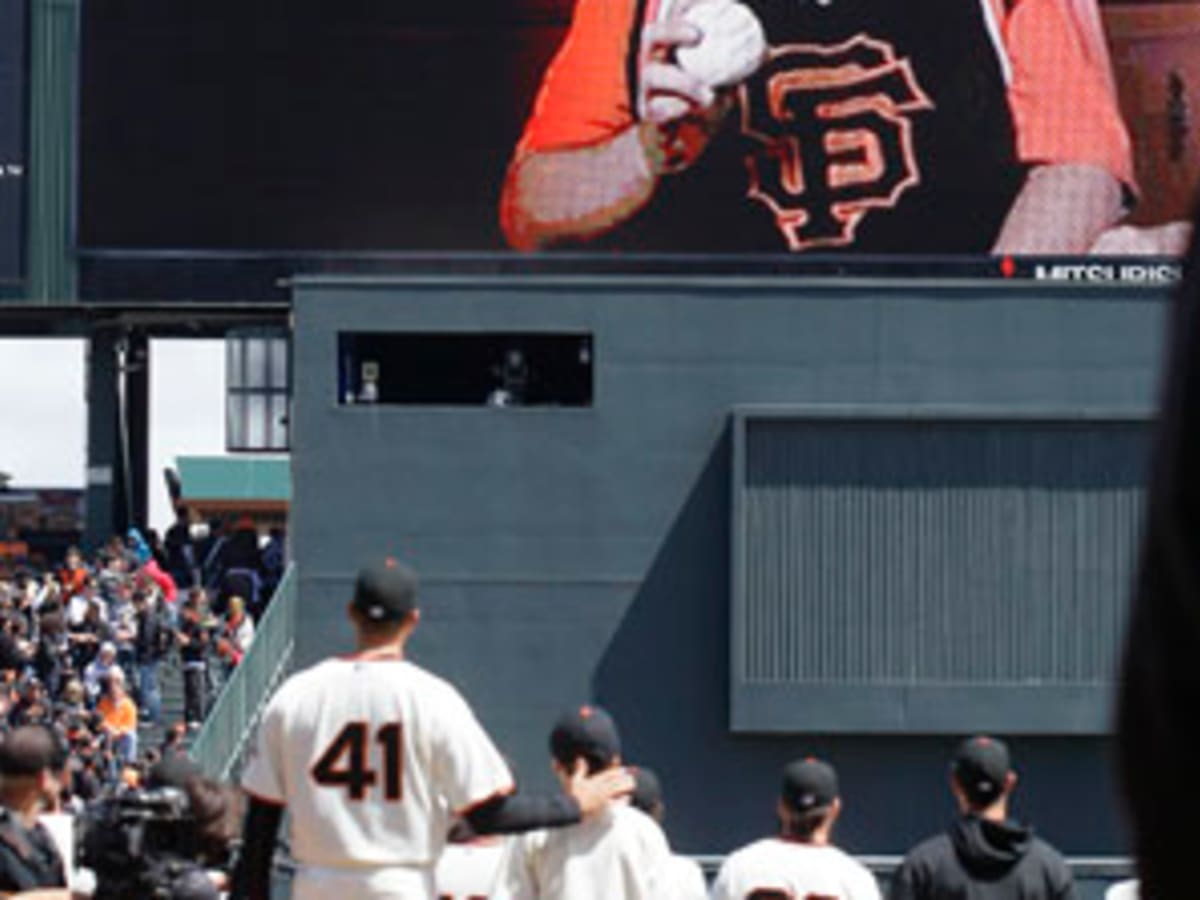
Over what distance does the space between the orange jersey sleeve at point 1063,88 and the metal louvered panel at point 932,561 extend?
3491 mm

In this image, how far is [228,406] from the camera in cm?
3731

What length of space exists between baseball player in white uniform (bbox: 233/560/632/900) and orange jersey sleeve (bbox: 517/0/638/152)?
63.4ft

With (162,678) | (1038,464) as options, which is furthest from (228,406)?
(1038,464)

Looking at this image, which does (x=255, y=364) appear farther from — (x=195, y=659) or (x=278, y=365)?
(x=195, y=659)

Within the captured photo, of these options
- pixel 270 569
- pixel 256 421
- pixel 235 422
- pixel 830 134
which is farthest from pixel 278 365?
pixel 830 134

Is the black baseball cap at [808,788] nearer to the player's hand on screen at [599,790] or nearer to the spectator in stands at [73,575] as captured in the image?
the player's hand on screen at [599,790]

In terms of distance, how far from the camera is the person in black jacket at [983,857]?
7.65 m

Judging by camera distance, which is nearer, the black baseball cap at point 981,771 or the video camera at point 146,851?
the video camera at point 146,851

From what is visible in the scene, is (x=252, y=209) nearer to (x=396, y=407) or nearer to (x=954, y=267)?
(x=396, y=407)

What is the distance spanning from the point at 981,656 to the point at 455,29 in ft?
25.9

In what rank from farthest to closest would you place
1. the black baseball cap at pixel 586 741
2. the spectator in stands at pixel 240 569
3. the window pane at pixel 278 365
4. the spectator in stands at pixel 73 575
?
1. the window pane at pixel 278 365
2. the spectator in stands at pixel 240 569
3. the spectator in stands at pixel 73 575
4. the black baseball cap at pixel 586 741

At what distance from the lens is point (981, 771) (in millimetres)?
7668

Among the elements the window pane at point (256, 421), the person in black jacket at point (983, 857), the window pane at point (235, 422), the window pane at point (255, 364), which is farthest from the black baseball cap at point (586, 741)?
the window pane at point (256, 421)

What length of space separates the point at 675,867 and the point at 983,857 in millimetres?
905
